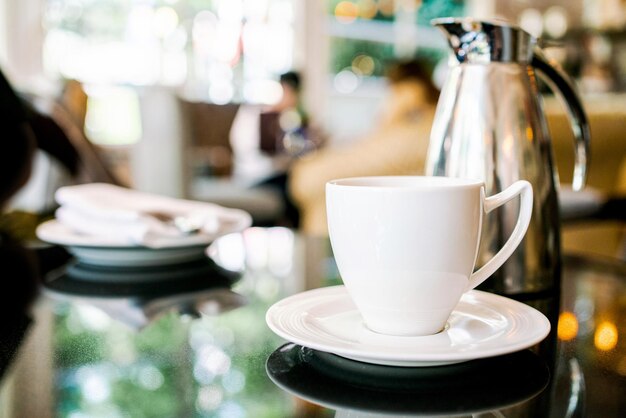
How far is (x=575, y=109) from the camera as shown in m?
0.64

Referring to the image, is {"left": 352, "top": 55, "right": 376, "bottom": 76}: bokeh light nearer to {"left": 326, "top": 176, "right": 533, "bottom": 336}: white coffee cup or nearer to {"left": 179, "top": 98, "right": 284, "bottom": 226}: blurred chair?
{"left": 179, "top": 98, "right": 284, "bottom": 226}: blurred chair

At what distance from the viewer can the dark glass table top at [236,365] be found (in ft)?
1.08

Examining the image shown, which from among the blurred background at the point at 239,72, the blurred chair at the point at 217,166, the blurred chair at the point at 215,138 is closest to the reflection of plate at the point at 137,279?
the blurred background at the point at 239,72

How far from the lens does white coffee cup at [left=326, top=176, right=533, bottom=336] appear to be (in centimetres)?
39

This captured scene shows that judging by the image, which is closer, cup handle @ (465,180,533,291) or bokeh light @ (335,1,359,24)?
cup handle @ (465,180,533,291)

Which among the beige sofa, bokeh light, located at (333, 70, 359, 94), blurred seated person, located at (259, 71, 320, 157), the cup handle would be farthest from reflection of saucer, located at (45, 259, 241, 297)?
bokeh light, located at (333, 70, 359, 94)

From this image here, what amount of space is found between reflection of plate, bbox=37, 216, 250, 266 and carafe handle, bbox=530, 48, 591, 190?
0.36 metres

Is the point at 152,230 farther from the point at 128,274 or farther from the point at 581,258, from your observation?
the point at 581,258

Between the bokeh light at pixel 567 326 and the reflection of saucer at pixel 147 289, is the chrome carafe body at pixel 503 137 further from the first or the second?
the reflection of saucer at pixel 147 289

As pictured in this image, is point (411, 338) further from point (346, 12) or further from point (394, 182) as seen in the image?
point (346, 12)

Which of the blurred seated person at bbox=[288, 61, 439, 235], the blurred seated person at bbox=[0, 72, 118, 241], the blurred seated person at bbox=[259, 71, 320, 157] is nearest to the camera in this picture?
the blurred seated person at bbox=[0, 72, 118, 241]

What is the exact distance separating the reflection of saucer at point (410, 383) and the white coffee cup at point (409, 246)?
0.13 feet

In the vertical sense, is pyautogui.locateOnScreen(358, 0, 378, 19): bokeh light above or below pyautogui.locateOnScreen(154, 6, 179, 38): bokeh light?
above

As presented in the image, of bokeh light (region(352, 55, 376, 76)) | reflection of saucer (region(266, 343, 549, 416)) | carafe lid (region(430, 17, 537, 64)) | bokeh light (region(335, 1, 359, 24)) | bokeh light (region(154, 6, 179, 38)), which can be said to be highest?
bokeh light (region(335, 1, 359, 24))
